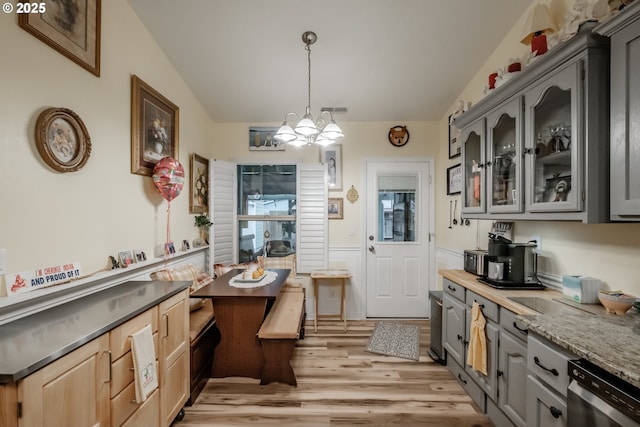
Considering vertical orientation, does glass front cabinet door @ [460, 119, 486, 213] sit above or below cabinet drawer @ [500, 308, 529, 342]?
above

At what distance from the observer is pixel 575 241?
1780 millimetres

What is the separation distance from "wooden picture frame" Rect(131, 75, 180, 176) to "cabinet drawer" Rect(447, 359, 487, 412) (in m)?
3.15

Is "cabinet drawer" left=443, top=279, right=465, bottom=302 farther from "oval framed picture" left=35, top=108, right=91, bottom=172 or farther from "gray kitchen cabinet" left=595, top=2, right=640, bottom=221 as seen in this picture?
"oval framed picture" left=35, top=108, right=91, bottom=172

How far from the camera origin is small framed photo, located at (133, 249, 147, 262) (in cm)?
219

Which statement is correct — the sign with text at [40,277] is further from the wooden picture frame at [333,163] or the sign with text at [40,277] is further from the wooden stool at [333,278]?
the wooden picture frame at [333,163]

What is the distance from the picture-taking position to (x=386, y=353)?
2842mm

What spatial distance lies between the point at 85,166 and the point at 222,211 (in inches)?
72.1

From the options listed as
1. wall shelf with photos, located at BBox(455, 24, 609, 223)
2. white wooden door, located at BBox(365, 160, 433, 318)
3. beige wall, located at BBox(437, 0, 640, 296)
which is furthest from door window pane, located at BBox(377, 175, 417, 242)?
wall shelf with photos, located at BBox(455, 24, 609, 223)

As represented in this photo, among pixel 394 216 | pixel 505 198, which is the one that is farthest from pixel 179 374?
pixel 394 216

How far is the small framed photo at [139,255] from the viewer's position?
7.19 feet

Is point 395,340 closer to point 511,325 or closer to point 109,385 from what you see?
point 511,325

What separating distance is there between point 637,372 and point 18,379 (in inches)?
77.5

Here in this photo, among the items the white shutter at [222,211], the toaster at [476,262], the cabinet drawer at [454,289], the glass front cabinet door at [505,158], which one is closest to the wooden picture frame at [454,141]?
the glass front cabinet door at [505,158]

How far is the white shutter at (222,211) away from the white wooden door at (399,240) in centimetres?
186
